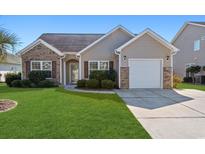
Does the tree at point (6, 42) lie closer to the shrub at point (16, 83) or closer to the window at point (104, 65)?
the shrub at point (16, 83)

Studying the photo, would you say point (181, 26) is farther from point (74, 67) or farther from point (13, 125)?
point (13, 125)

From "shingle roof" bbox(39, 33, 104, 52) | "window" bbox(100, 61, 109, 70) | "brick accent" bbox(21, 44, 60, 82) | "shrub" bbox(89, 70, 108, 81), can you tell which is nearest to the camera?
"shrub" bbox(89, 70, 108, 81)

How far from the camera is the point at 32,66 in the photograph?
832 inches

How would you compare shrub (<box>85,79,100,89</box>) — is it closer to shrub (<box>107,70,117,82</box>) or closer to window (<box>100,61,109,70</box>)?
shrub (<box>107,70,117,82</box>)

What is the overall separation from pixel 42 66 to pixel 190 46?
19420 millimetres

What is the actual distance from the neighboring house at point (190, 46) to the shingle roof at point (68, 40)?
41.3 feet

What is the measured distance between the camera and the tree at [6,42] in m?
10.2

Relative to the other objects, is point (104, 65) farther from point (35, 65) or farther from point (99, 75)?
point (35, 65)

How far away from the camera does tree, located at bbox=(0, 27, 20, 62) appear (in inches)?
401

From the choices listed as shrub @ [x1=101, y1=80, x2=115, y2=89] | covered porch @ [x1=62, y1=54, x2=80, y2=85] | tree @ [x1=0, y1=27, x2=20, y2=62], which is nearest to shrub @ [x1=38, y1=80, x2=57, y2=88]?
covered porch @ [x1=62, y1=54, x2=80, y2=85]

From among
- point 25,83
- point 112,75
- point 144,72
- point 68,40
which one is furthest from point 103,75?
point 68,40

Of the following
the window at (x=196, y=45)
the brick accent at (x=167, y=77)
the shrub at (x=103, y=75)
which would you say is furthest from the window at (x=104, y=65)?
the window at (x=196, y=45)

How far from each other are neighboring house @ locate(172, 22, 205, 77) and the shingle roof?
12.6 m
